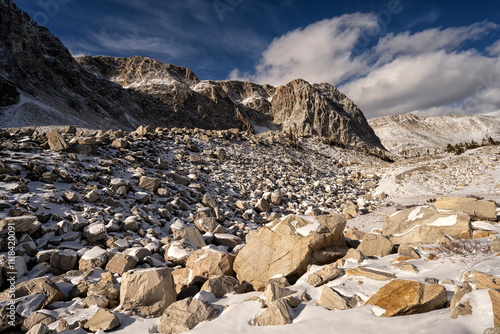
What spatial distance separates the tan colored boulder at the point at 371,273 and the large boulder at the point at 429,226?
312 centimetres

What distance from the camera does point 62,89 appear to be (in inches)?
2296

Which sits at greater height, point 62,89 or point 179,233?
point 62,89

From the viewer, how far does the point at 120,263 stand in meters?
6.23

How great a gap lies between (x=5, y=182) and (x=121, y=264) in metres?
6.38

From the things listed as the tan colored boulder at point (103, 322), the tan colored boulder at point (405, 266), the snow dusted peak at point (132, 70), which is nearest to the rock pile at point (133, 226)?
the tan colored boulder at point (103, 322)

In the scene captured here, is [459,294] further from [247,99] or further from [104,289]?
[247,99]

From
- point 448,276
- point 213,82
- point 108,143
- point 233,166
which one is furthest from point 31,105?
point 213,82

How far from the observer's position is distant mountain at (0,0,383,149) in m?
46.7

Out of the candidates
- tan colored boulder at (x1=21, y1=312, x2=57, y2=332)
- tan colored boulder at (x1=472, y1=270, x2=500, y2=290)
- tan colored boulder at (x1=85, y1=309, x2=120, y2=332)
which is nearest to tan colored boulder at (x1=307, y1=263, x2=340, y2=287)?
tan colored boulder at (x1=472, y1=270, x2=500, y2=290)

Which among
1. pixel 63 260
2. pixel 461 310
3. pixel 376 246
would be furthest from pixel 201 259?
pixel 461 310

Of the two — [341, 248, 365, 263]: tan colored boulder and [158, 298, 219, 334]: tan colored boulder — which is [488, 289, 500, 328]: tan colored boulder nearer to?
[341, 248, 365, 263]: tan colored boulder

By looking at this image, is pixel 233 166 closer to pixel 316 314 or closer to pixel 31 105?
pixel 316 314

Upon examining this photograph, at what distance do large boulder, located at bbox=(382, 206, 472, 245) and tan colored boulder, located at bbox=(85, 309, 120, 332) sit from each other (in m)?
7.61

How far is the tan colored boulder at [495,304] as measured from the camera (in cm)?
277
